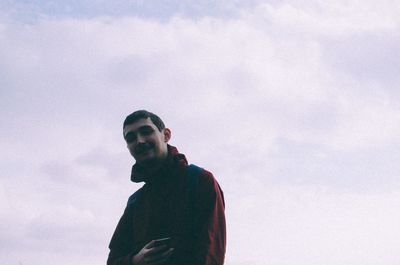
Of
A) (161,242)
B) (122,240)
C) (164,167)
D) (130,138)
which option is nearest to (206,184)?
(164,167)

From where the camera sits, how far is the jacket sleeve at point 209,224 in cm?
398

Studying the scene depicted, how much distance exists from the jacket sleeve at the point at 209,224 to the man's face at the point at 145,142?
563mm

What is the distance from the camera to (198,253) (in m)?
3.98

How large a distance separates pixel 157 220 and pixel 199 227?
0.43 metres

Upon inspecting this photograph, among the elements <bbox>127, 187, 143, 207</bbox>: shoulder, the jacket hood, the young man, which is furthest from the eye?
<bbox>127, 187, 143, 207</bbox>: shoulder

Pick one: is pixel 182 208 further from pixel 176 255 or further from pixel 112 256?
pixel 112 256

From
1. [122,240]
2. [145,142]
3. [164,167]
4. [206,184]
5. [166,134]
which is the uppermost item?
[166,134]

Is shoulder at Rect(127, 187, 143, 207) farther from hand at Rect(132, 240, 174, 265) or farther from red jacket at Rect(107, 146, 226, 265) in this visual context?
hand at Rect(132, 240, 174, 265)

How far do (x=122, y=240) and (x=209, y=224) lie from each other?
1170 millimetres

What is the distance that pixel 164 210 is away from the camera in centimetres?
437

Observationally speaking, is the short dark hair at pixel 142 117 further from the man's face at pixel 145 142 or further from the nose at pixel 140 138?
the nose at pixel 140 138

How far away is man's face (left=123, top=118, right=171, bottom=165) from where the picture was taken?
4652mm

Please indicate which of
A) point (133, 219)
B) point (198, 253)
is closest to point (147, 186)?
point (133, 219)

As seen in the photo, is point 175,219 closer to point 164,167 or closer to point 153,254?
point 153,254
